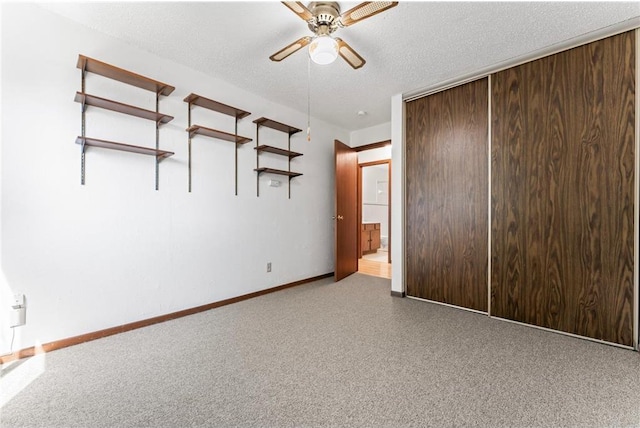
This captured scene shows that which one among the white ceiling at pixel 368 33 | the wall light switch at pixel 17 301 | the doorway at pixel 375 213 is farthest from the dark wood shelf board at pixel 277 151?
the doorway at pixel 375 213

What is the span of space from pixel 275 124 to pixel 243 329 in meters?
2.38

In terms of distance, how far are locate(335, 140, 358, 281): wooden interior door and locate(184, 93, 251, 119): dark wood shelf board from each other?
1591mm

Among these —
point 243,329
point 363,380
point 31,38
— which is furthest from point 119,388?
point 31,38

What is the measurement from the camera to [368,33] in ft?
7.59

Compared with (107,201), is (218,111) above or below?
above

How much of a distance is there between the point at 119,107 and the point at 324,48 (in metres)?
1.74

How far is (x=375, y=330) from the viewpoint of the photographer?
2500 mm

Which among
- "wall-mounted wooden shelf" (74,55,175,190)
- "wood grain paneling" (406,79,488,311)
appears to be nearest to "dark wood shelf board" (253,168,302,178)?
"wall-mounted wooden shelf" (74,55,175,190)

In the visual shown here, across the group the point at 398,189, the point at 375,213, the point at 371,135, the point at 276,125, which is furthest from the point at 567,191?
the point at 375,213

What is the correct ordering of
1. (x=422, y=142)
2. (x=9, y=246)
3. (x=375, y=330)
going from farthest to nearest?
(x=422, y=142) < (x=375, y=330) < (x=9, y=246)

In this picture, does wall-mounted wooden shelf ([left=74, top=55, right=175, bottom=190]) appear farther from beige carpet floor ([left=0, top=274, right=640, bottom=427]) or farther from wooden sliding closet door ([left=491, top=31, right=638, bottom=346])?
wooden sliding closet door ([left=491, top=31, right=638, bottom=346])

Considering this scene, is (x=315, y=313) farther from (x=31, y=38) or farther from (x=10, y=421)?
(x=31, y=38)

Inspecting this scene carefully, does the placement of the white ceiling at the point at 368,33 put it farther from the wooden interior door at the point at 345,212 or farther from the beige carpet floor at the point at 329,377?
the beige carpet floor at the point at 329,377

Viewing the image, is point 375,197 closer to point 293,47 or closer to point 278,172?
point 278,172
